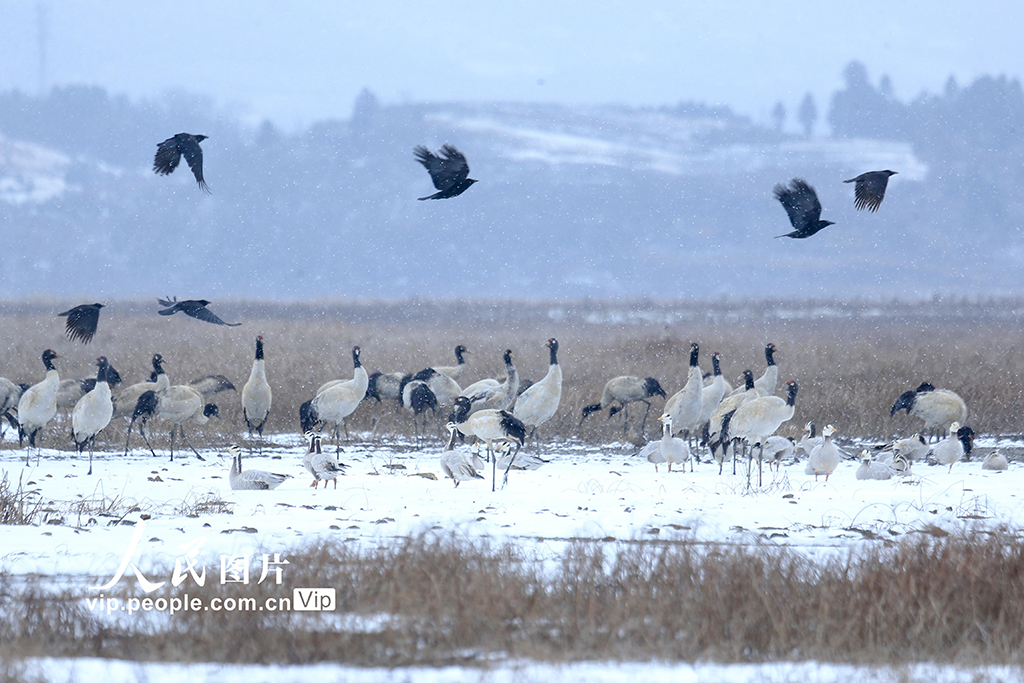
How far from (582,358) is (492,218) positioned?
116 meters

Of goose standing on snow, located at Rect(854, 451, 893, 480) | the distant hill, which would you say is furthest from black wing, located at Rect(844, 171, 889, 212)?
the distant hill

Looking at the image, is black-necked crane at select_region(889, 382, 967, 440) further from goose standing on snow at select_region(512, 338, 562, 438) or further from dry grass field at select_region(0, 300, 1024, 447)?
goose standing on snow at select_region(512, 338, 562, 438)

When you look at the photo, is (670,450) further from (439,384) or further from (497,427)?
(439,384)

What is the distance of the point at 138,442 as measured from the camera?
15.3 metres

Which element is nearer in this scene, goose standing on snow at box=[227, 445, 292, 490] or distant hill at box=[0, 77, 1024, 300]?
goose standing on snow at box=[227, 445, 292, 490]

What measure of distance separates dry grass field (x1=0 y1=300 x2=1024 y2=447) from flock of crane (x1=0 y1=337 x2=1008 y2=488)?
28.2 inches

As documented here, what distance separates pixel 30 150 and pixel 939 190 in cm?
12497

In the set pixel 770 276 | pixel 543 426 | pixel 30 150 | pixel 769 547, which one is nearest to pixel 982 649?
pixel 769 547

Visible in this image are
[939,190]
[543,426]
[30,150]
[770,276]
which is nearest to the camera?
[543,426]

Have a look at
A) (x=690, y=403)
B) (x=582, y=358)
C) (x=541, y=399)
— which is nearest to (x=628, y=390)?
(x=690, y=403)

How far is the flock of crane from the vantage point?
1208 centimetres

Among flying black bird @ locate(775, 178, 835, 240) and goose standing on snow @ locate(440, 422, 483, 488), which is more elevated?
flying black bird @ locate(775, 178, 835, 240)

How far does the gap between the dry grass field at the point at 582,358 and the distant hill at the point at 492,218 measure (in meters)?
77.4

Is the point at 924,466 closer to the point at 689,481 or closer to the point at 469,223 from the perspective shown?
the point at 689,481
